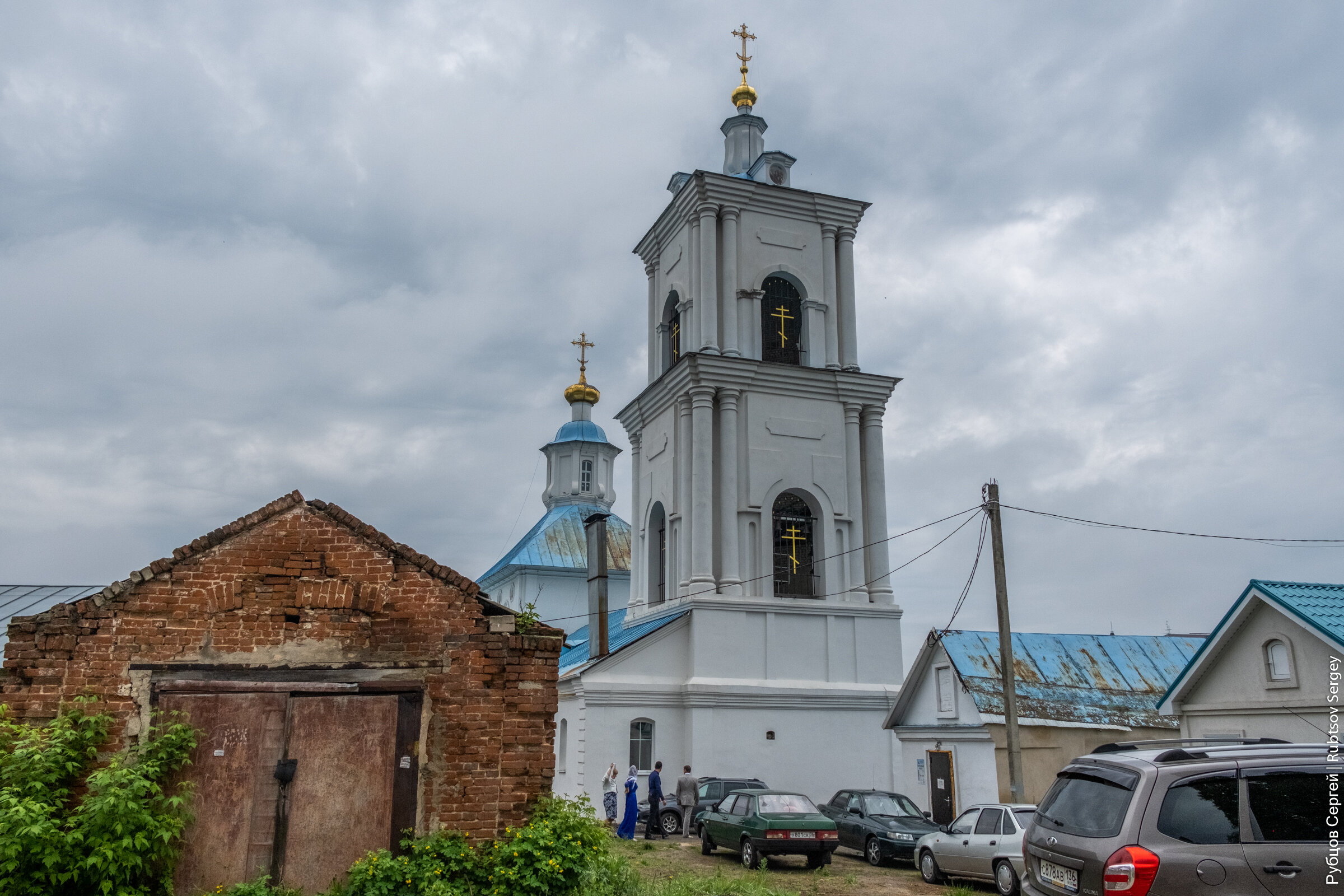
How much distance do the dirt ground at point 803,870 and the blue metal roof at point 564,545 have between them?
84.7ft

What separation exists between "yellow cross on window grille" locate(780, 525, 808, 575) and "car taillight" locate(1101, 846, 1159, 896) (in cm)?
1991

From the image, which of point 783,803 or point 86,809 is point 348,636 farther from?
point 783,803

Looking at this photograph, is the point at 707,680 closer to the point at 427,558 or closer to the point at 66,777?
the point at 427,558

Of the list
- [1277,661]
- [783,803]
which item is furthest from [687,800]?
[1277,661]

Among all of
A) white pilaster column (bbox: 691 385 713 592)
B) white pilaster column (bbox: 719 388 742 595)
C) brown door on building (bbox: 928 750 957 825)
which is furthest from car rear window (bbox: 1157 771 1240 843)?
white pilaster column (bbox: 719 388 742 595)

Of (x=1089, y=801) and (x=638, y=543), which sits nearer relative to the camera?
(x=1089, y=801)

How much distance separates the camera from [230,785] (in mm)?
9391

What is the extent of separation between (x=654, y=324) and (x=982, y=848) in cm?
1948

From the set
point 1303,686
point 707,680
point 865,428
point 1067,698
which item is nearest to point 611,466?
point 865,428

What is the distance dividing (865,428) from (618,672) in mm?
9312

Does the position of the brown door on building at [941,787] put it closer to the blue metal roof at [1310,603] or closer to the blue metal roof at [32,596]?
the blue metal roof at [1310,603]

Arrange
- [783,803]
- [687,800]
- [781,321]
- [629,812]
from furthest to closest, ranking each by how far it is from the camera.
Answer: [781,321] → [687,800] → [629,812] → [783,803]

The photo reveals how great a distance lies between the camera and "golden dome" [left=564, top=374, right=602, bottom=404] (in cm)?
5119

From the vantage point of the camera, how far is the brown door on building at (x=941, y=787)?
67.2 feet
